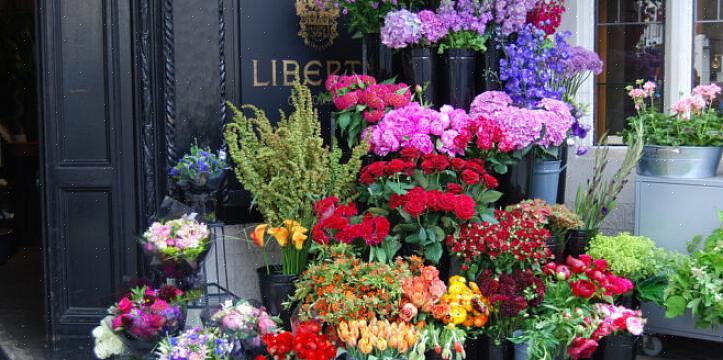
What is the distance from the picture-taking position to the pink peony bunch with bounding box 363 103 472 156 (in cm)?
456

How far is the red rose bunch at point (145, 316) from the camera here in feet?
12.4

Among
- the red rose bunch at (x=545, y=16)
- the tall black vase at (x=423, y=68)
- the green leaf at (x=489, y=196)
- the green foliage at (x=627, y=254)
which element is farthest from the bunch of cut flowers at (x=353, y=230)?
the red rose bunch at (x=545, y=16)

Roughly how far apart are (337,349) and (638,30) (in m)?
3.10

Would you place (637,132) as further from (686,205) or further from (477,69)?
(477,69)

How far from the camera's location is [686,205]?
5.12 m

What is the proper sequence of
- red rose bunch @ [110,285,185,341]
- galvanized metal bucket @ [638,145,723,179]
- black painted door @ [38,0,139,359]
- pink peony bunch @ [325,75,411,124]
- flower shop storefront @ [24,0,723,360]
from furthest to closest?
black painted door @ [38,0,139,359], galvanized metal bucket @ [638,145,723,179], pink peony bunch @ [325,75,411,124], flower shop storefront @ [24,0,723,360], red rose bunch @ [110,285,185,341]

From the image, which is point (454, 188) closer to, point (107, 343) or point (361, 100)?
point (361, 100)

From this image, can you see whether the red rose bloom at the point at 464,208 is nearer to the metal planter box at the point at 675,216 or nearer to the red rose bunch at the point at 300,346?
the red rose bunch at the point at 300,346

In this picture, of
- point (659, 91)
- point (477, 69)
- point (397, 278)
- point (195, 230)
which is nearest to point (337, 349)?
point (397, 278)

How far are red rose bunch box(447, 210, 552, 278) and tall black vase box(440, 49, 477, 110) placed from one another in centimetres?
83

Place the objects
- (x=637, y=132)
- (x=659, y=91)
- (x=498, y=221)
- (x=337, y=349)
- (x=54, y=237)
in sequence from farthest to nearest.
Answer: (x=659, y=91)
(x=54, y=237)
(x=637, y=132)
(x=498, y=221)
(x=337, y=349)

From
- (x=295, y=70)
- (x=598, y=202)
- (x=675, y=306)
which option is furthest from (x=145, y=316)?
(x=675, y=306)

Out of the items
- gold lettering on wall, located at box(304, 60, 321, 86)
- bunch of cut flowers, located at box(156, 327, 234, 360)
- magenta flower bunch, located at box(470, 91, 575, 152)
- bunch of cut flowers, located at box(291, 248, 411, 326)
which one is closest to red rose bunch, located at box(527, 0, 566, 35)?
magenta flower bunch, located at box(470, 91, 575, 152)

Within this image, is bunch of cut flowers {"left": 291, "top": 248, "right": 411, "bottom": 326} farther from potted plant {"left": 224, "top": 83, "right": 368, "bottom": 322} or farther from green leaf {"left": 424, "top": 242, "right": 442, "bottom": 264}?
potted plant {"left": 224, "top": 83, "right": 368, "bottom": 322}
